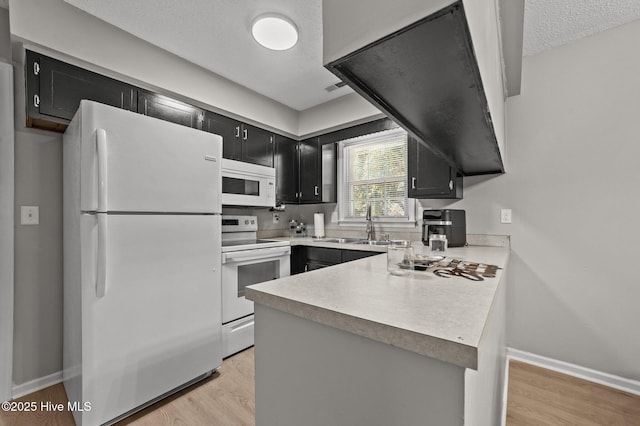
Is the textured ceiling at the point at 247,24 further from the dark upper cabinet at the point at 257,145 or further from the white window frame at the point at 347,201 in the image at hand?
the white window frame at the point at 347,201

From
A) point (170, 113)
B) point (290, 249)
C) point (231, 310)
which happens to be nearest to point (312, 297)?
point (231, 310)

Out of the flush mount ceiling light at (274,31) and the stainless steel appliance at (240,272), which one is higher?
the flush mount ceiling light at (274,31)

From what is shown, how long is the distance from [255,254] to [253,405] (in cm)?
109

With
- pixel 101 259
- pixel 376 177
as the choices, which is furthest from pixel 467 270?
→ pixel 376 177

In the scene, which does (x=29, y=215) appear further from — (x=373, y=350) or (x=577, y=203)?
(x=577, y=203)

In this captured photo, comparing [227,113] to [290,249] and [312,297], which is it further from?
[312,297]

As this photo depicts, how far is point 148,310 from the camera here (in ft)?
5.30

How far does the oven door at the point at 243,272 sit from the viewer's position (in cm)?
214

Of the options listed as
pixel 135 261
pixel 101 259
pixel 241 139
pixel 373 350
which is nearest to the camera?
pixel 373 350

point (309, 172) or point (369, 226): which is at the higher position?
point (309, 172)

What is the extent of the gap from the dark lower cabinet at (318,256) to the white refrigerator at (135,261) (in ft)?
3.44

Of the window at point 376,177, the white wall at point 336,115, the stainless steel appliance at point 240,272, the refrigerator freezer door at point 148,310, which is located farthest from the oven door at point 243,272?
the white wall at point 336,115

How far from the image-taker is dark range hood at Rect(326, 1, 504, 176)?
1.90 feet

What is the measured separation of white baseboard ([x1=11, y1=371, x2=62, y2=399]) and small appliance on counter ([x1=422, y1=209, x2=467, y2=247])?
9.62 ft
